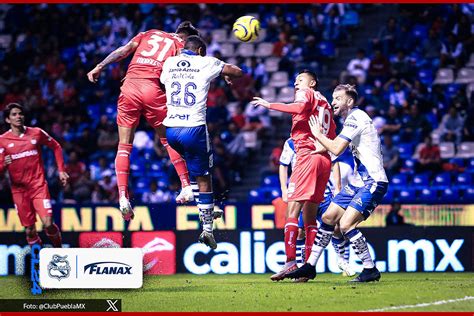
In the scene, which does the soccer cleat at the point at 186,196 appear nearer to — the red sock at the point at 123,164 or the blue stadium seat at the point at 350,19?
the red sock at the point at 123,164

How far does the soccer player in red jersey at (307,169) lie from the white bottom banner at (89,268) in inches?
79.3

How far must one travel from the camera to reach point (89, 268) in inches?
468

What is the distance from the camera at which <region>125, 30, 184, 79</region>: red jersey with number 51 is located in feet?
42.9

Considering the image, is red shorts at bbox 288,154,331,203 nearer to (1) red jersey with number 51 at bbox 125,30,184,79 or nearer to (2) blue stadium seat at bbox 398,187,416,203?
(1) red jersey with number 51 at bbox 125,30,184,79

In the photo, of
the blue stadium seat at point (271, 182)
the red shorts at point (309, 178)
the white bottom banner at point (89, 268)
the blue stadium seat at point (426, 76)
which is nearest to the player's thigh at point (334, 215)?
the red shorts at point (309, 178)

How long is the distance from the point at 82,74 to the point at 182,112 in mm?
11575

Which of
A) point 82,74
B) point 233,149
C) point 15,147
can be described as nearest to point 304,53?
point 233,149

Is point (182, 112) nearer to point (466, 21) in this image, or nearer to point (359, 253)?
point (359, 253)

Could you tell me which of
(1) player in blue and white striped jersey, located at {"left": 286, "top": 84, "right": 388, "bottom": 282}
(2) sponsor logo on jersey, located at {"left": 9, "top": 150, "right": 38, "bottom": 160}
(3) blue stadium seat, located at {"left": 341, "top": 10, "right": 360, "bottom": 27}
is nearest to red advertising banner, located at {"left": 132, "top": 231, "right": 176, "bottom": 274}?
(2) sponsor logo on jersey, located at {"left": 9, "top": 150, "right": 38, "bottom": 160}

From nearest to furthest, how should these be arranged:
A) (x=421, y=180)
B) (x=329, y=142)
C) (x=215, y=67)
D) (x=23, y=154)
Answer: (x=329, y=142) → (x=215, y=67) → (x=23, y=154) → (x=421, y=180)

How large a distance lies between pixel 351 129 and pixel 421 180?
8242 millimetres

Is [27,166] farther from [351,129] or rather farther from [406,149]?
[406,149]

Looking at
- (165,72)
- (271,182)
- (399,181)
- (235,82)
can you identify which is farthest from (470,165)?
(165,72)

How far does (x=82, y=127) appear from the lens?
2234 cm
